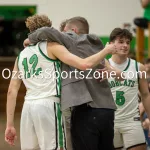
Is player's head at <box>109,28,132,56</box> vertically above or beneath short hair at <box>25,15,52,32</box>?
beneath

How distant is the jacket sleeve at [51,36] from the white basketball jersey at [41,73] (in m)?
0.07

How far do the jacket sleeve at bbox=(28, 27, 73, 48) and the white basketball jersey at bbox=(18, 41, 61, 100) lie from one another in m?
0.07

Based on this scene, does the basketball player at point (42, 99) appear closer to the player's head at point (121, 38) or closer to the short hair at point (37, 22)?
the short hair at point (37, 22)

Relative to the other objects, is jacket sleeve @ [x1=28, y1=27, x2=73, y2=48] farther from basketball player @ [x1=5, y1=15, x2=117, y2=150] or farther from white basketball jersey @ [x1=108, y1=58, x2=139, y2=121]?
white basketball jersey @ [x1=108, y1=58, x2=139, y2=121]

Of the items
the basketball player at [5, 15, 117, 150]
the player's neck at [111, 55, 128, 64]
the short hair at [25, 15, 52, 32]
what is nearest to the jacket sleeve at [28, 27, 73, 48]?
the basketball player at [5, 15, 117, 150]

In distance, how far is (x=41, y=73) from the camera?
11.6 feet

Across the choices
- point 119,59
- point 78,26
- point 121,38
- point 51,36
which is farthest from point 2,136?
point 51,36

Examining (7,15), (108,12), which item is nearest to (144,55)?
(108,12)

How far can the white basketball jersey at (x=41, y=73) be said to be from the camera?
3.52 m

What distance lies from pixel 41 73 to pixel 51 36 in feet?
0.92

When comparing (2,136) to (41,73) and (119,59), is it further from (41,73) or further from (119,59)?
(41,73)

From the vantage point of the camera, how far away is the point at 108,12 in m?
11.8

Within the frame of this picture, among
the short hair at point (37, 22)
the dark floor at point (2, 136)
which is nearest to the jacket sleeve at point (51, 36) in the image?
the short hair at point (37, 22)

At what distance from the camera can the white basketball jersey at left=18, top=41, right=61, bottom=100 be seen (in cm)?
352
